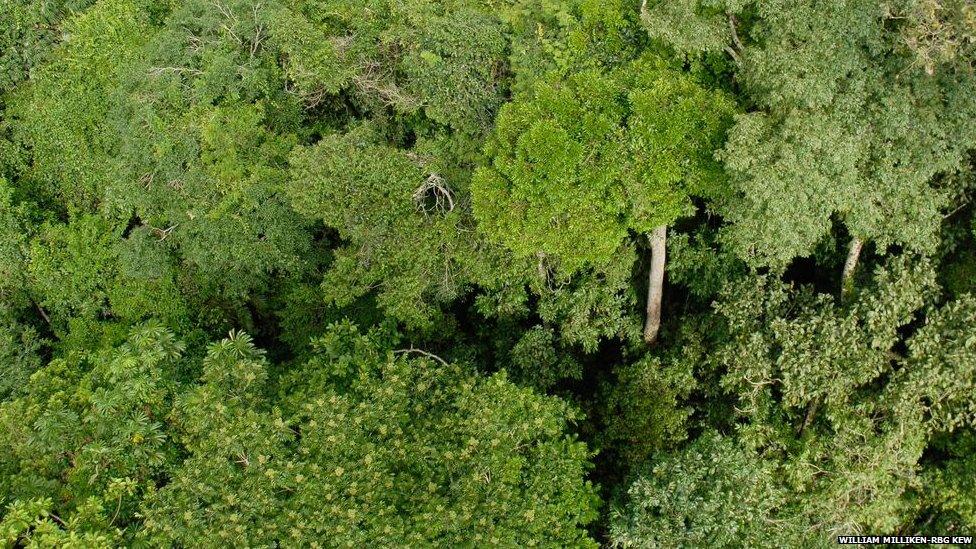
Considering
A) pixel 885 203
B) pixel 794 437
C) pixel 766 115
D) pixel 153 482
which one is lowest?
pixel 153 482

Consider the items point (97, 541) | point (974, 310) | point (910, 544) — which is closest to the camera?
point (97, 541)

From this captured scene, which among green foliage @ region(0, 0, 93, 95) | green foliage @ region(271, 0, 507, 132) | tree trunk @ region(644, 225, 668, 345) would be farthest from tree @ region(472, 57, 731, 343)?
green foliage @ region(0, 0, 93, 95)

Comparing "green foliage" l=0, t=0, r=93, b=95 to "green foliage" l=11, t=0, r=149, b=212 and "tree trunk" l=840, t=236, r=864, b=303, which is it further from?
"tree trunk" l=840, t=236, r=864, b=303

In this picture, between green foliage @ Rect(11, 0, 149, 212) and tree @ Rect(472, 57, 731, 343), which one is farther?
green foliage @ Rect(11, 0, 149, 212)

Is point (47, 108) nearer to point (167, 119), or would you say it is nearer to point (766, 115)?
point (167, 119)

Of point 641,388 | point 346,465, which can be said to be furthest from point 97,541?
point 641,388

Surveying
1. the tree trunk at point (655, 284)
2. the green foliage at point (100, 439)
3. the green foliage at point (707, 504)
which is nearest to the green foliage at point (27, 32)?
the green foliage at point (100, 439)
